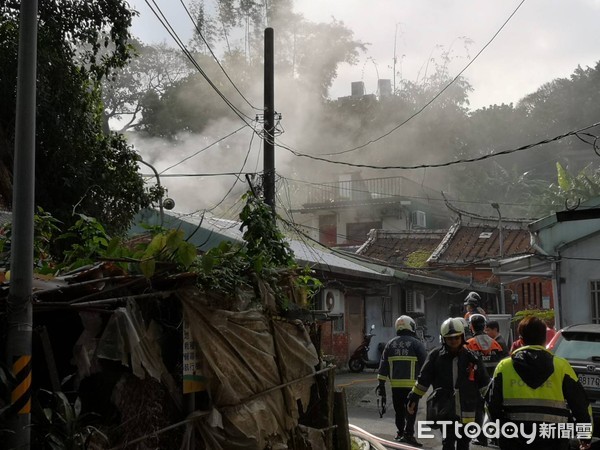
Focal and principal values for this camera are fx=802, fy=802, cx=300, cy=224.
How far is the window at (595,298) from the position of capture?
2152 cm

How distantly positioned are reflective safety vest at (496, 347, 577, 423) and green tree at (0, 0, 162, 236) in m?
8.25

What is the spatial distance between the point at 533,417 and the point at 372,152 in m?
42.4

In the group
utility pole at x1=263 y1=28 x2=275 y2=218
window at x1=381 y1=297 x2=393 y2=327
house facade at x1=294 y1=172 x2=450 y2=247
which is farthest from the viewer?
house facade at x1=294 y1=172 x2=450 y2=247

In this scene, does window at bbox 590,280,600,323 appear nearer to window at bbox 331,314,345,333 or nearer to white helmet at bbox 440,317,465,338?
window at bbox 331,314,345,333

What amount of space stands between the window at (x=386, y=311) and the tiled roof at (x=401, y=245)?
7.24 meters

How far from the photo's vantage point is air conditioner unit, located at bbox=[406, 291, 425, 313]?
96.9ft

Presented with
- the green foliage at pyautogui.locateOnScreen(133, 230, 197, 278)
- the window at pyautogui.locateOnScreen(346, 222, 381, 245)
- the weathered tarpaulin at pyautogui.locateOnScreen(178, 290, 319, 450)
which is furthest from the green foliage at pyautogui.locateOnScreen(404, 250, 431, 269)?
the green foliage at pyautogui.locateOnScreen(133, 230, 197, 278)

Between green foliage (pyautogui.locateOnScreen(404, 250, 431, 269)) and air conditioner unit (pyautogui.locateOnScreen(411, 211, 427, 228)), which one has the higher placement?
air conditioner unit (pyautogui.locateOnScreen(411, 211, 427, 228))

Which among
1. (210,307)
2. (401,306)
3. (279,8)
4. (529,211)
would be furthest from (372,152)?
(210,307)

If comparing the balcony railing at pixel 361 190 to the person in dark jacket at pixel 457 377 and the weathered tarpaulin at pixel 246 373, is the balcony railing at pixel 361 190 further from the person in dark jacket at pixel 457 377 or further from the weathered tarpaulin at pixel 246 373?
the weathered tarpaulin at pixel 246 373

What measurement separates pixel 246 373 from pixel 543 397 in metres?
2.82

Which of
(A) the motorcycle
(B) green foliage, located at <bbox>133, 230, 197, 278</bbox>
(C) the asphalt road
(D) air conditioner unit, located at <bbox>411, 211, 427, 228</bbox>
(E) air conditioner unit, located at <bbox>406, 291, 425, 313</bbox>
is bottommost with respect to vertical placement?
(C) the asphalt road

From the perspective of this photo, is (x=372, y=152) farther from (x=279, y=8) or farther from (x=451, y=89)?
(x=279, y=8)

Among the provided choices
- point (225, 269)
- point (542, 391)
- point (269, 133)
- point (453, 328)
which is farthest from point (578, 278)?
point (542, 391)
